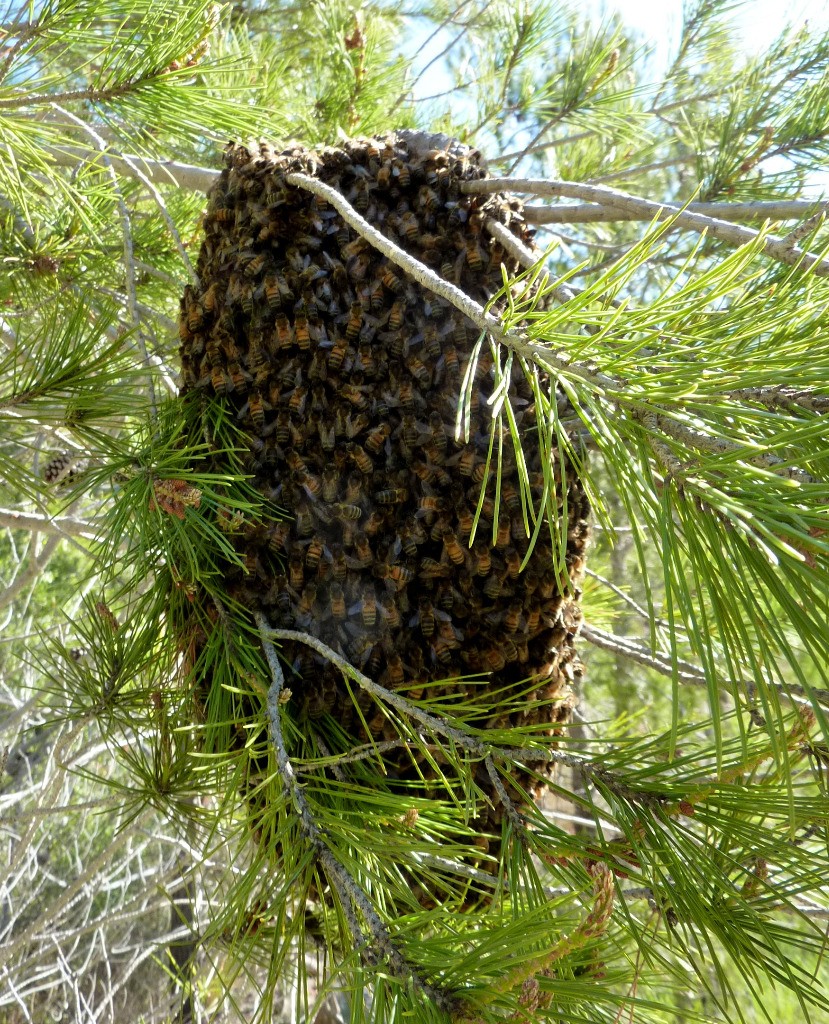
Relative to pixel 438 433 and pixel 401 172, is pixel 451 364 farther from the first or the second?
pixel 401 172

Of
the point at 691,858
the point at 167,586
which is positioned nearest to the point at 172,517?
the point at 167,586

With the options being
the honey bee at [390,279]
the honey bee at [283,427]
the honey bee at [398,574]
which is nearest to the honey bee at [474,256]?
the honey bee at [390,279]

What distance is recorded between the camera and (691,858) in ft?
3.12

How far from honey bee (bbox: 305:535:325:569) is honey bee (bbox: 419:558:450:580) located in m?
0.14

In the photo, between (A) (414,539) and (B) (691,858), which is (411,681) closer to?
(A) (414,539)

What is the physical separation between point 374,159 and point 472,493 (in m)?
0.51

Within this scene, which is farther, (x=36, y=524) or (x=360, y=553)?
(x=36, y=524)

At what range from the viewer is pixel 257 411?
114cm

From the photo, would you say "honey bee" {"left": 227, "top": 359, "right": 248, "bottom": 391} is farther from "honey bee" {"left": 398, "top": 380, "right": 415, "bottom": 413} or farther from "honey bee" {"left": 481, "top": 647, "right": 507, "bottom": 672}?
"honey bee" {"left": 481, "top": 647, "right": 507, "bottom": 672}

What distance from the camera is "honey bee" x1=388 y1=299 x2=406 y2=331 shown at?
1.14 m

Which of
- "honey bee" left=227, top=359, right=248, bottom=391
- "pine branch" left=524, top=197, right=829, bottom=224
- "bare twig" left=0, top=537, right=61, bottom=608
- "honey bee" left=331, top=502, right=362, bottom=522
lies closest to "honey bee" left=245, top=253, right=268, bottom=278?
"honey bee" left=227, top=359, right=248, bottom=391

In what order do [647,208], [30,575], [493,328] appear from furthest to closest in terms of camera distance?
[30,575] → [647,208] → [493,328]

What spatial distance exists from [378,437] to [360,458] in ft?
0.12

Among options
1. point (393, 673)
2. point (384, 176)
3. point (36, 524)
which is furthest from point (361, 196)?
Answer: point (36, 524)
